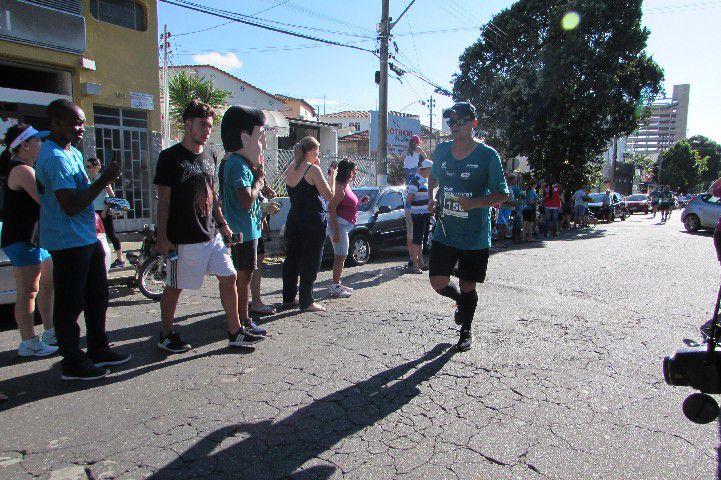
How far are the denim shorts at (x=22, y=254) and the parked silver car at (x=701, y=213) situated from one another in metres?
19.6

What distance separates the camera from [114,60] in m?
11.8

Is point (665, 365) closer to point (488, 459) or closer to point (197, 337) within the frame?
point (488, 459)

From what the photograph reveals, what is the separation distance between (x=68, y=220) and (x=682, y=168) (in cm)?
8894

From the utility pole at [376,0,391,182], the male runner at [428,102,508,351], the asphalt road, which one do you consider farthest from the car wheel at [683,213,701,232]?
the male runner at [428,102,508,351]

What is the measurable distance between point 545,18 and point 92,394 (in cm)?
2332

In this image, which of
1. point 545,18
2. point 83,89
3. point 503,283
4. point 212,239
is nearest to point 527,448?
point 212,239

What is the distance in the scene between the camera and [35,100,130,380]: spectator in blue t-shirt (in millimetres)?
3316

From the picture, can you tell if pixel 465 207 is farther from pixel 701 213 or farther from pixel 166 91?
pixel 166 91

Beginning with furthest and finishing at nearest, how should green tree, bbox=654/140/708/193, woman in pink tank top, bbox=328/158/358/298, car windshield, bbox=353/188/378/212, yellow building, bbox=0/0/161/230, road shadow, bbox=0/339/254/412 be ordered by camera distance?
green tree, bbox=654/140/708/193, yellow building, bbox=0/0/161/230, car windshield, bbox=353/188/378/212, woman in pink tank top, bbox=328/158/358/298, road shadow, bbox=0/339/254/412

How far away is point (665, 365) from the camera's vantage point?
2.29 meters

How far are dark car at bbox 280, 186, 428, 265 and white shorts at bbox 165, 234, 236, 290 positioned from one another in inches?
182

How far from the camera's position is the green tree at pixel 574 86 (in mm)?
19359

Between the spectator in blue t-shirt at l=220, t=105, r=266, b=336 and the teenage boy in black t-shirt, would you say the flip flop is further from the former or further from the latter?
the teenage boy in black t-shirt

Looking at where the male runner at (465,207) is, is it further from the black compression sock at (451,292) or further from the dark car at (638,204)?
the dark car at (638,204)
